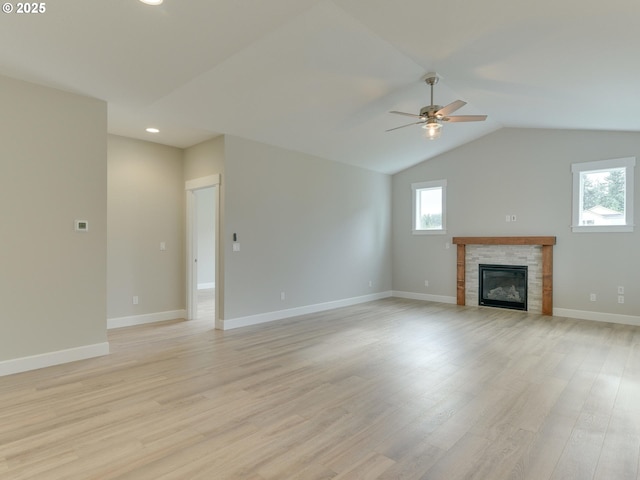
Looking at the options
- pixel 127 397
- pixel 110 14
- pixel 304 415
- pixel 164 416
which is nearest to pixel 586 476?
pixel 304 415

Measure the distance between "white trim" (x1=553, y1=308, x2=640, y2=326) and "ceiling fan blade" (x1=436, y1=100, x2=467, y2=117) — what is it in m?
4.32

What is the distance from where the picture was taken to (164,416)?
2.55 m

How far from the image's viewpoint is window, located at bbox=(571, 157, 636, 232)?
5.49 metres

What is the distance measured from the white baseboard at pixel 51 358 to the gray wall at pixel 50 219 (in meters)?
0.05

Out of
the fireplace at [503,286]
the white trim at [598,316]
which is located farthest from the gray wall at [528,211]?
the fireplace at [503,286]

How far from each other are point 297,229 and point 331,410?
151 inches

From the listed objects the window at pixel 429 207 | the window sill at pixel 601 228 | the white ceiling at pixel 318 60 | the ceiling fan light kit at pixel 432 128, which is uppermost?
the white ceiling at pixel 318 60

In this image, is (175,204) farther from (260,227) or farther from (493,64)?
(493,64)

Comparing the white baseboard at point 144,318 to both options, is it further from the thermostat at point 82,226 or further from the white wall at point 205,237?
the white wall at point 205,237

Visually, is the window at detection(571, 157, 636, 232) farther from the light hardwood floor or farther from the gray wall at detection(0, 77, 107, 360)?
the gray wall at detection(0, 77, 107, 360)

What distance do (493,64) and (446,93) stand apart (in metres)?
1.05

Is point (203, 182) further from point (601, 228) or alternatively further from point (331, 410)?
point (601, 228)

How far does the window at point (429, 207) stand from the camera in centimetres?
757

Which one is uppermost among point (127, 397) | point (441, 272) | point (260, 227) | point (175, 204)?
point (175, 204)
